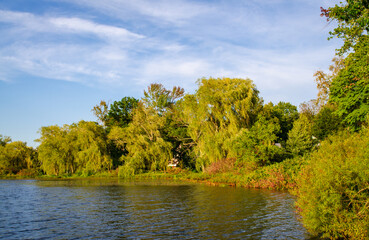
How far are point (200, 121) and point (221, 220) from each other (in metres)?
28.7

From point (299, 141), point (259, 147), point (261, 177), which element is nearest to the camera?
point (261, 177)

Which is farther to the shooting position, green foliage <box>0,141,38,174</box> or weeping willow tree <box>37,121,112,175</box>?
green foliage <box>0,141,38,174</box>

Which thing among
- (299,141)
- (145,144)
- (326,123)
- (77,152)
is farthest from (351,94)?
(77,152)

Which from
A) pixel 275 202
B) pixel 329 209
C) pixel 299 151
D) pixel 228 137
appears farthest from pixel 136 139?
pixel 329 209

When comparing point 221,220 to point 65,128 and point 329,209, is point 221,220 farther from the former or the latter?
point 65,128

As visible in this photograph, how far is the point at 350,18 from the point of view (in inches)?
739

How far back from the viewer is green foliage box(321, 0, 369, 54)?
56.4 feet

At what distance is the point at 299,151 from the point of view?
41.8 meters

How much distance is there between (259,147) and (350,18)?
54.0ft

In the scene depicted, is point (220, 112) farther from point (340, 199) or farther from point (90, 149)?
point (340, 199)

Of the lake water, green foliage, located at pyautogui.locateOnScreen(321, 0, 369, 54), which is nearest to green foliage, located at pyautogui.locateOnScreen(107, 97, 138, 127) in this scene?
the lake water

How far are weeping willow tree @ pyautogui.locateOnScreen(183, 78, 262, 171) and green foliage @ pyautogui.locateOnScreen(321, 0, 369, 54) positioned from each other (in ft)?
70.2

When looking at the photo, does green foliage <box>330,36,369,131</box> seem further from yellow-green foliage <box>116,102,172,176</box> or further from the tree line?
yellow-green foliage <box>116,102,172,176</box>

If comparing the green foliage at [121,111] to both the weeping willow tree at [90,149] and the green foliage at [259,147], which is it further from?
the green foliage at [259,147]
